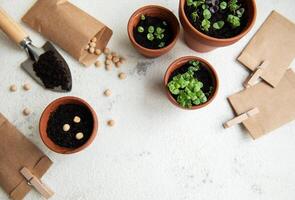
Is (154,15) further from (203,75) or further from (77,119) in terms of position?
(77,119)

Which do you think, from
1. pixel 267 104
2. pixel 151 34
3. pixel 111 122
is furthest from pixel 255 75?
pixel 111 122

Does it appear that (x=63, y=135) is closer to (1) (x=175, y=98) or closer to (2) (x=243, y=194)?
(1) (x=175, y=98)

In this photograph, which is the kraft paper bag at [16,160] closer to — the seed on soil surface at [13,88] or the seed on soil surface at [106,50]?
the seed on soil surface at [13,88]

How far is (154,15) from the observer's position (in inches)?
33.8

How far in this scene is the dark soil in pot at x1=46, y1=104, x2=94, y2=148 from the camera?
771mm

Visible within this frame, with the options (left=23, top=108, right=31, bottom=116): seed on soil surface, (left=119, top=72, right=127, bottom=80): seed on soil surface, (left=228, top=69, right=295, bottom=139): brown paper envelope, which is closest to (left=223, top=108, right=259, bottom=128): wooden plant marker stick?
(left=228, top=69, right=295, bottom=139): brown paper envelope

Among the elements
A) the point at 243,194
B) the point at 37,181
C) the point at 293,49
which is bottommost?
the point at 37,181

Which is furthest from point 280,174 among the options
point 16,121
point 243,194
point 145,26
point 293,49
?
point 16,121

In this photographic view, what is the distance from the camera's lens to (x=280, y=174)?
847 mm

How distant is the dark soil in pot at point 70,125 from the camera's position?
77cm

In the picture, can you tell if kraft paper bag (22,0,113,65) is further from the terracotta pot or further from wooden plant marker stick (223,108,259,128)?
wooden plant marker stick (223,108,259,128)

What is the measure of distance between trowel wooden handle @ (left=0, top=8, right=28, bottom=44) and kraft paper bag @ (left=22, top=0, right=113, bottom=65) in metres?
0.07

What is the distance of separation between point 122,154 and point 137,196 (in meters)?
0.11

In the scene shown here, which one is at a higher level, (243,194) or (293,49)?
(293,49)
